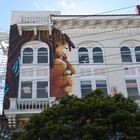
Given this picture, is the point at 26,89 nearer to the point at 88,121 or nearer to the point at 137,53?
the point at 137,53

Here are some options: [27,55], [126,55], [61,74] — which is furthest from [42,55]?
[126,55]

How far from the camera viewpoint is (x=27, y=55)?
78.9 ft

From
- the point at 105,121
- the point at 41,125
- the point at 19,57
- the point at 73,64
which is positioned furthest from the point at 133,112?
the point at 19,57

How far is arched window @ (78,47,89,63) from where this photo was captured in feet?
78.2

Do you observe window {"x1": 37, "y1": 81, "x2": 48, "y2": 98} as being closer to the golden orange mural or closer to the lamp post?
the golden orange mural

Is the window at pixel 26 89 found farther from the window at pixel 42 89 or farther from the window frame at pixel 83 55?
the window frame at pixel 83 55

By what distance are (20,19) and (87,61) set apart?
539 centimetres

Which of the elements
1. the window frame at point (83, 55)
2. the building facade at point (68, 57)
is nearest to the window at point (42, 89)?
the building facade at point (68, 57)

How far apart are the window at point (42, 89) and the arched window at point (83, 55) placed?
9.50 ft

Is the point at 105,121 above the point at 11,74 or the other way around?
the other way around

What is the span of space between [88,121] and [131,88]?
29.0 ft

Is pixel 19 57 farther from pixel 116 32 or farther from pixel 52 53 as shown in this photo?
pixel 116 32

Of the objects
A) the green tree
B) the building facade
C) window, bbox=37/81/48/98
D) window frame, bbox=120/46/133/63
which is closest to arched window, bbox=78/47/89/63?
the building facade

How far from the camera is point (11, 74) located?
22.7m
